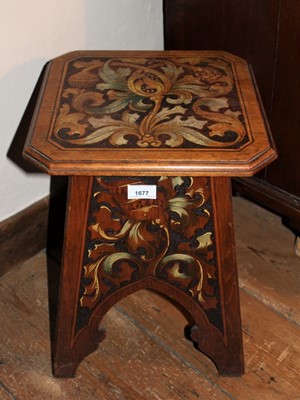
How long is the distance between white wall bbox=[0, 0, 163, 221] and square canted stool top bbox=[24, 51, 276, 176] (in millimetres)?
102

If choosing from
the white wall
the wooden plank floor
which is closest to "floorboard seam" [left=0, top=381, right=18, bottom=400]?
the wooden plank floor

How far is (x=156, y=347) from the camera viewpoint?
1258 millimetres

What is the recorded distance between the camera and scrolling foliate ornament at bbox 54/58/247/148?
936 millimetres

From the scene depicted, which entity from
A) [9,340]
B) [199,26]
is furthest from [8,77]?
[9,340]

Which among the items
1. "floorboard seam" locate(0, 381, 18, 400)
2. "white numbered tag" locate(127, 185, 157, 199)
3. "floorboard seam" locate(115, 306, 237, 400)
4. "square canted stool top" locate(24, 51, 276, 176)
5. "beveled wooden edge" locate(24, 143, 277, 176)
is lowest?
"floorboard seam" locate(115, 306, 237, 400)

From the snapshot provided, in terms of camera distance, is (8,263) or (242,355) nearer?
(242,355)

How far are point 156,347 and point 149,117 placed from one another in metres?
0.49

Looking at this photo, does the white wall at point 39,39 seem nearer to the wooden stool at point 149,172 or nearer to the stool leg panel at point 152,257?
the wooden stool at point 149,172

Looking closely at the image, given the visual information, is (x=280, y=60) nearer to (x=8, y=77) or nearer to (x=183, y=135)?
(x=183, y=135)

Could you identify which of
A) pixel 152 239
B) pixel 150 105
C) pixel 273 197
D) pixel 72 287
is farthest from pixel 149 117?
pixel 273 197

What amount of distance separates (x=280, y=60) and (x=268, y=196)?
296 mm

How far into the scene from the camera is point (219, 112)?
99cm

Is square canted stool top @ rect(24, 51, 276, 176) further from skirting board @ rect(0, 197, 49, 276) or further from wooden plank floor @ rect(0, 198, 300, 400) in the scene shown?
wooden plank floor @ rect(0, 198, 300, 400)

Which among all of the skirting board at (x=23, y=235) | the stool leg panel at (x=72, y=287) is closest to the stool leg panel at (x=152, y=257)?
the stool leg panel at (x=72, y=287)
